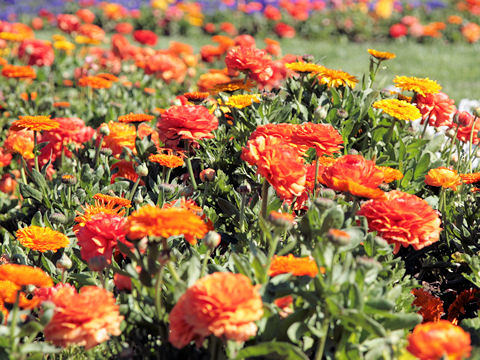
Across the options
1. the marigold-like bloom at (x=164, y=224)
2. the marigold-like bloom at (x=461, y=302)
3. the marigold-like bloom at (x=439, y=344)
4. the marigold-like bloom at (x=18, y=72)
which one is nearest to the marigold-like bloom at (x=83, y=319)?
the marigold-like bloom at (x=164, y=224)

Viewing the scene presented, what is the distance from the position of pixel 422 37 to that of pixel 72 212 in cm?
872


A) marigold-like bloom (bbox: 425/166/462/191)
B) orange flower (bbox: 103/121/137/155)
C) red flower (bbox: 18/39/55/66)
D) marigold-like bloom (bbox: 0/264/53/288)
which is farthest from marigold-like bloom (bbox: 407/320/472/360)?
red flower (bbox: 18/39/55/66)

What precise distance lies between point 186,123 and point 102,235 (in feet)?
1.98

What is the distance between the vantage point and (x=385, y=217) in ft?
5.36

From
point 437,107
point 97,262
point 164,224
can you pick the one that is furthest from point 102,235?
point 437,107

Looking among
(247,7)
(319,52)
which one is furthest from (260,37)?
(319,52)

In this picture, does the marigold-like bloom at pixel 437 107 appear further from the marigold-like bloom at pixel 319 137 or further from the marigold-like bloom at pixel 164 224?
the marigold-like bloom at pixel 164 224

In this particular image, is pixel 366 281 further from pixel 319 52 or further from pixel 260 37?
pixel 260 37

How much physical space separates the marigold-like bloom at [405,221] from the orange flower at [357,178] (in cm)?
5

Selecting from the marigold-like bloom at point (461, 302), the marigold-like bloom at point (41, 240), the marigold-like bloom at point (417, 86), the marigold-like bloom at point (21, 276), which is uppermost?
the marigold-like bloom at point (417, 86)

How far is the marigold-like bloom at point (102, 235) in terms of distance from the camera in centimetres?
172

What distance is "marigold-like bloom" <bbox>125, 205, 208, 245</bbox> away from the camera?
1328 mm

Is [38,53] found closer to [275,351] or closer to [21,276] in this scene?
[21,276]

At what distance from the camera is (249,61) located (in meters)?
2.62
